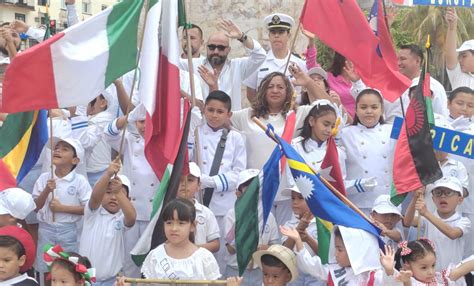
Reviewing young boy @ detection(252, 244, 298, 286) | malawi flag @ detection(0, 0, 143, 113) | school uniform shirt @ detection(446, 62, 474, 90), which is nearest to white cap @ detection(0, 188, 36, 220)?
malawi flag @ detection(0, 0, 143, 113)

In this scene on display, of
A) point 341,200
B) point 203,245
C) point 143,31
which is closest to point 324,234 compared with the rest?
point 341,200

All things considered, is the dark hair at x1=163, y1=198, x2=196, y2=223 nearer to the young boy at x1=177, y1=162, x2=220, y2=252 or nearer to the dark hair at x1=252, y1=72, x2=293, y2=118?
the young boy at x1=177, y1=162, x2=220, y2=252

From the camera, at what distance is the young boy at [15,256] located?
21.1ft

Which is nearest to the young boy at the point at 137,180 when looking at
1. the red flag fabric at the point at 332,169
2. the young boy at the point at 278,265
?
the young boy at the point at 278,265

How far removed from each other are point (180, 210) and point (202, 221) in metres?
0.89

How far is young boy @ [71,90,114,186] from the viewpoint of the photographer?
27.2ft

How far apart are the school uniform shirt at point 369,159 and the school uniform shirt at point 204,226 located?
48.7 inches

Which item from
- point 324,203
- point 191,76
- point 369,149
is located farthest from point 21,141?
point 369,149

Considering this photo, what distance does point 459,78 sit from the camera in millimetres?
8766

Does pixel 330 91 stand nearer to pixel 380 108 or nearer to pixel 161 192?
pixel 380 108

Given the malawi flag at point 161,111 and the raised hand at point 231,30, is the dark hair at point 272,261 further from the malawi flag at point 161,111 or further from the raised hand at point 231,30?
the raised hand at point 231,30

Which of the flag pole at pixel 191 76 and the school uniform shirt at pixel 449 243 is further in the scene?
the school uniform shirt at pixel 449 243

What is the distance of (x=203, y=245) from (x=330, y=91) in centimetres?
258

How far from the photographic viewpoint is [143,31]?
6.63 m
